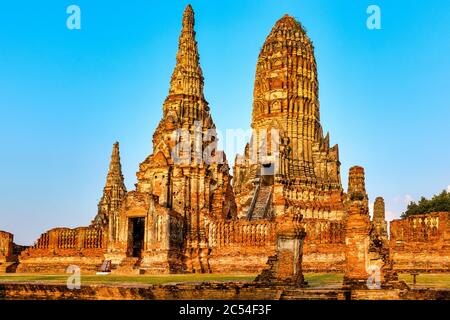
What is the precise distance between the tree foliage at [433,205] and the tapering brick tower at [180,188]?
26095 millimetres

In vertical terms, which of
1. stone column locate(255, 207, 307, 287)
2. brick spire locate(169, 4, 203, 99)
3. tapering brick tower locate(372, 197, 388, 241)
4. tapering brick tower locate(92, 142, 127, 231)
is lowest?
stone column locate(255, 207, 307, 287)

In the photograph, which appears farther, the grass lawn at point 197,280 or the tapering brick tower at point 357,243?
the grass lawn at point 197,280

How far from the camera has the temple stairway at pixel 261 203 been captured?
46.9m

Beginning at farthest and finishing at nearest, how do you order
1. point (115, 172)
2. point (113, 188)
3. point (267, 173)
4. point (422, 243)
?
1. point (115, 172)
2. point (113, 188)
3. point (267, 173)
4. point (422, 243)

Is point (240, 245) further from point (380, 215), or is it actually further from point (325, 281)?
point (325, 281)

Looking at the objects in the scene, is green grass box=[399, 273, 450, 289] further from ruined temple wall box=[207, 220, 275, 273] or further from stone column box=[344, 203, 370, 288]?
ruined temple wall box=[207, 220, 275, 273]

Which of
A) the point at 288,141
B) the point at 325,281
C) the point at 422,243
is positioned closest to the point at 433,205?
the point at 288,141

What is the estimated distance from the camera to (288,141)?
54094 millimetres

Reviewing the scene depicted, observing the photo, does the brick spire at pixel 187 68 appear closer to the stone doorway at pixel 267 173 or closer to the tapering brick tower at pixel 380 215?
the stone doorway at pixel 267 173

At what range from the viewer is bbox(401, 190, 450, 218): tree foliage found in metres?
58.9

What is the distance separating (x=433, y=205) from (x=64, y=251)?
37784mm

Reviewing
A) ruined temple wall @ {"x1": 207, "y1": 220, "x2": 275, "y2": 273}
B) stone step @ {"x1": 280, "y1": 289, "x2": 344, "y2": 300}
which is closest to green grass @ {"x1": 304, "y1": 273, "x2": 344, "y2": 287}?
stone step @ {"x1": 280, "y1": 289, "x2": 344, "y2": 300}

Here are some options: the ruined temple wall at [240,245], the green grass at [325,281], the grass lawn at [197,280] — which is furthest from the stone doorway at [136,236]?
the green grass at [325,281]
